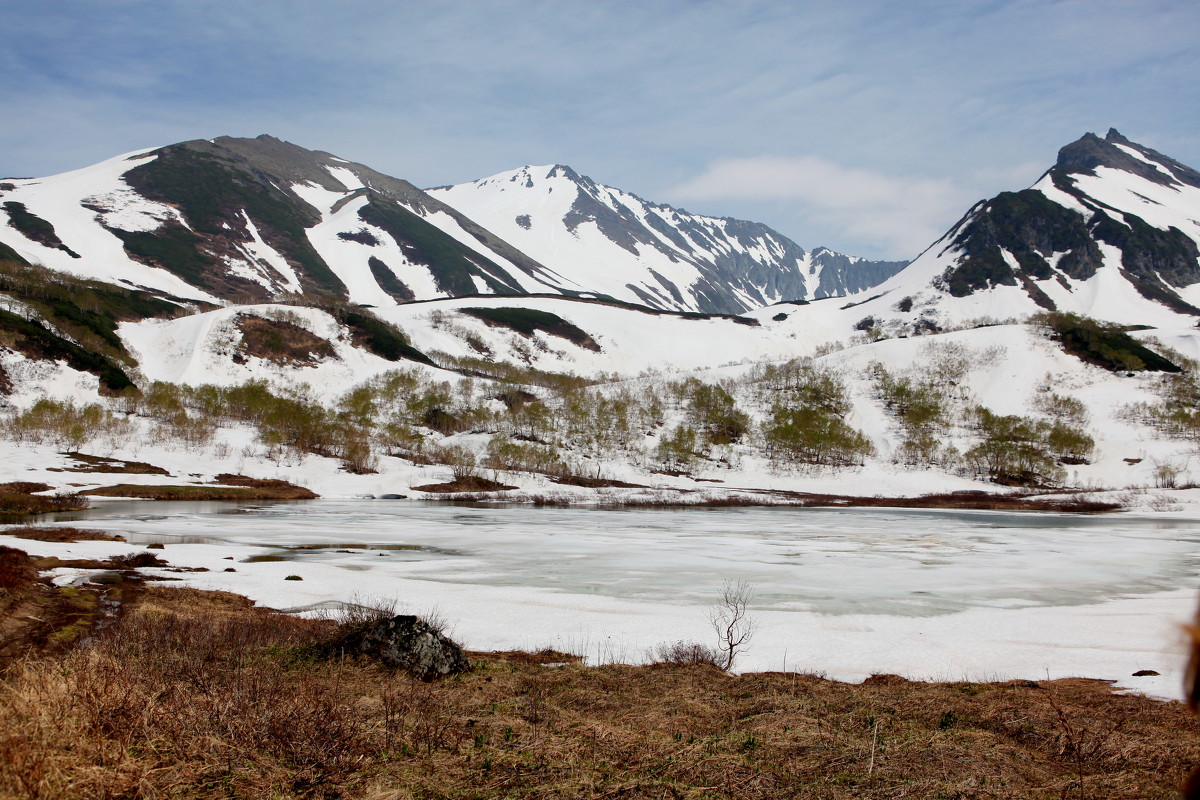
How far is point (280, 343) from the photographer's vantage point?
119250mm

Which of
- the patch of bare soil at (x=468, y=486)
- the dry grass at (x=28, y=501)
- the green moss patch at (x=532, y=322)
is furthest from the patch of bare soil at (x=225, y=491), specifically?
the green moss patch at (x=532, y=322)

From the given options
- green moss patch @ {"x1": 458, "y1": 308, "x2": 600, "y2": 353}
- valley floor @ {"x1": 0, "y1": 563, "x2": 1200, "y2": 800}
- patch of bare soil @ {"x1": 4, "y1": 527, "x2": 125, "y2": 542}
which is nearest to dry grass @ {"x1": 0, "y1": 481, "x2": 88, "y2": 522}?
patch of bare soil @ {"x1": 4, "y1": 527, "x2": 125, "y2": 542}

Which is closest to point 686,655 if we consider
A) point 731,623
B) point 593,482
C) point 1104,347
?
point 731,623

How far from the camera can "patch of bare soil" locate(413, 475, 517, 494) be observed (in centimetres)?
7469

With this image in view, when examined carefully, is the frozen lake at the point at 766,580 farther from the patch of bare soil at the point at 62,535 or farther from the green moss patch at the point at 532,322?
the green moss patch at the point at 532,322

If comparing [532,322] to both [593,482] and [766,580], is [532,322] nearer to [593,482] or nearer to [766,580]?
[593,482]

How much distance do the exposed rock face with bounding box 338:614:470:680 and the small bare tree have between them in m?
4.99

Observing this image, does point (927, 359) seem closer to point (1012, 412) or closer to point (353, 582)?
point (1012, 412)

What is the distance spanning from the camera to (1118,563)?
30.6 meters

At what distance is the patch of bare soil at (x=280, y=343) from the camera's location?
115875mm

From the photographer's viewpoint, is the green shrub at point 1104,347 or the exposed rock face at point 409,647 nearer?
the exposed rock face at point 409,647

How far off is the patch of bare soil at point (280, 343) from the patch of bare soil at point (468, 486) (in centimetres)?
5442

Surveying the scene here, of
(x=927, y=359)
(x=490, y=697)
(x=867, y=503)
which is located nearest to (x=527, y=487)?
(x=867, y=503)

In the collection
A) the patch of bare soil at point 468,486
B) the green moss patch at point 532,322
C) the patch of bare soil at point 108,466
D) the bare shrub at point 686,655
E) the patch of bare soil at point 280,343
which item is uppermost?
the green moss patch at point 532,322
